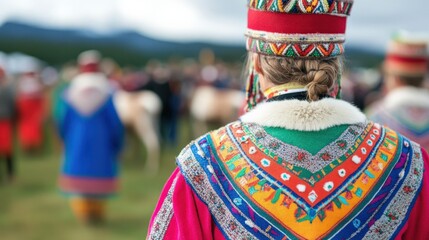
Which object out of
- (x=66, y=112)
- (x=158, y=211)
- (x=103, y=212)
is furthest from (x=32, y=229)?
(x=158, y=211)

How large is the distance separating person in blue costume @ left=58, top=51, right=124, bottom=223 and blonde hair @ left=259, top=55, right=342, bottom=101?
362 cm

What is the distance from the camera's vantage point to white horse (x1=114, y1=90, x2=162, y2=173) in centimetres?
766

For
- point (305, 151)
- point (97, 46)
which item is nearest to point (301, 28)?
point (305, 151)

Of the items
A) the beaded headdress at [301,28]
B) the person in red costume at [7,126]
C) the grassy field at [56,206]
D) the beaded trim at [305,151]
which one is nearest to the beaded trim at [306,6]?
the beaded headdress at [301,28]

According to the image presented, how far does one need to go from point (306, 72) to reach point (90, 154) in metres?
3.77

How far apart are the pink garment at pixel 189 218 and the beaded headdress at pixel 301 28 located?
0.37m

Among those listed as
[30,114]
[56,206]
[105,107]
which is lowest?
[56,206]

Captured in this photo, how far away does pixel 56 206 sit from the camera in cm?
567

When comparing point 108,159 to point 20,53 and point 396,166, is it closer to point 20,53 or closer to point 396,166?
point 396,166

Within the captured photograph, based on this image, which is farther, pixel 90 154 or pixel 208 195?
pixel 90 154

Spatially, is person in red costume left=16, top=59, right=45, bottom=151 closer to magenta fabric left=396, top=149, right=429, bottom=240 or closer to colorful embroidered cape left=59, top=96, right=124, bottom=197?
colorful embroidered cape left=59, top=96, right=124, bottom=197

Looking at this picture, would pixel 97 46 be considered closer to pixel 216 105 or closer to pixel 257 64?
pixel 216 105

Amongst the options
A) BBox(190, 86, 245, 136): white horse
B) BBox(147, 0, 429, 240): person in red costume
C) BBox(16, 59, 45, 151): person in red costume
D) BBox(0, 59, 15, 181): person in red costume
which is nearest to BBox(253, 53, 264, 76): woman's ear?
BBox(147, 0, 429, 240): person in red costume

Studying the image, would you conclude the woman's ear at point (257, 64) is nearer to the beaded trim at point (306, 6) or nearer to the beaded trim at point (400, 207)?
the beaded trim at point (306, 6)
